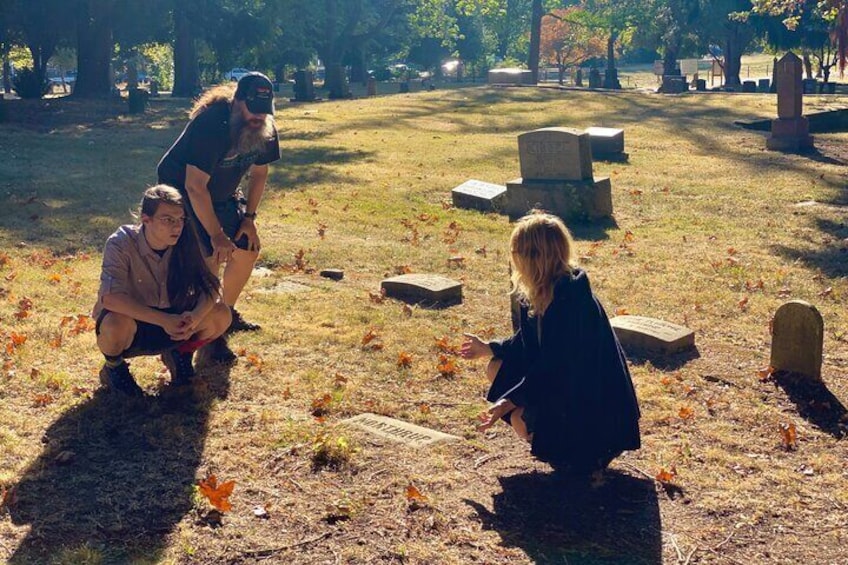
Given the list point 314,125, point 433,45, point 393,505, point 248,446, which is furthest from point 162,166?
point 433,45

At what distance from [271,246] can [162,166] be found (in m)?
4.94

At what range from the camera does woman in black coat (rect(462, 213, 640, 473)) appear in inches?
191

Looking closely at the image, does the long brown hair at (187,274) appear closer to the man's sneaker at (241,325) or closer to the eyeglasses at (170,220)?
the eyeglasses at (170,220)

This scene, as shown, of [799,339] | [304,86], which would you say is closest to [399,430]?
[799,339]

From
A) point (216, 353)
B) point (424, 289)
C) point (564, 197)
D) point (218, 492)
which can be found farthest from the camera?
point (564, 197)

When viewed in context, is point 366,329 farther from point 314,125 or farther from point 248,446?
point 314,125

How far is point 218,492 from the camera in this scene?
4.69 metres

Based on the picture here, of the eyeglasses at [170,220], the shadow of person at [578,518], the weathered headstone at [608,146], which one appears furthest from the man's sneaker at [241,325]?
the weathered headstone at [608,146]

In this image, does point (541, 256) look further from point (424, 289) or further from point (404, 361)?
point (424, 289)

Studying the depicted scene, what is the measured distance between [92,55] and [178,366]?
27577 millimetres

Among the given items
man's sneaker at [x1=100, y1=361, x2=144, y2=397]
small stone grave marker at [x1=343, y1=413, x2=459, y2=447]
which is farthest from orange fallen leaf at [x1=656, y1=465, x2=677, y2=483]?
man's sneaker at [x1=100, y1=361, x2=144, y2=397]

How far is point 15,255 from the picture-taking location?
417 inches

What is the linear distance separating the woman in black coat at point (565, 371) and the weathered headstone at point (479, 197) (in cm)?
982

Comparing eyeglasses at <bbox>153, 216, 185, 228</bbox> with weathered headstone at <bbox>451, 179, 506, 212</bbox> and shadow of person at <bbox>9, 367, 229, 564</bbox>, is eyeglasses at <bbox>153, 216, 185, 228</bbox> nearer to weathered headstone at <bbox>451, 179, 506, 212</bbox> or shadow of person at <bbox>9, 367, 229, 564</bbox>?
shadow of person at <bbox>9, 367, 229, 564</bbox>
